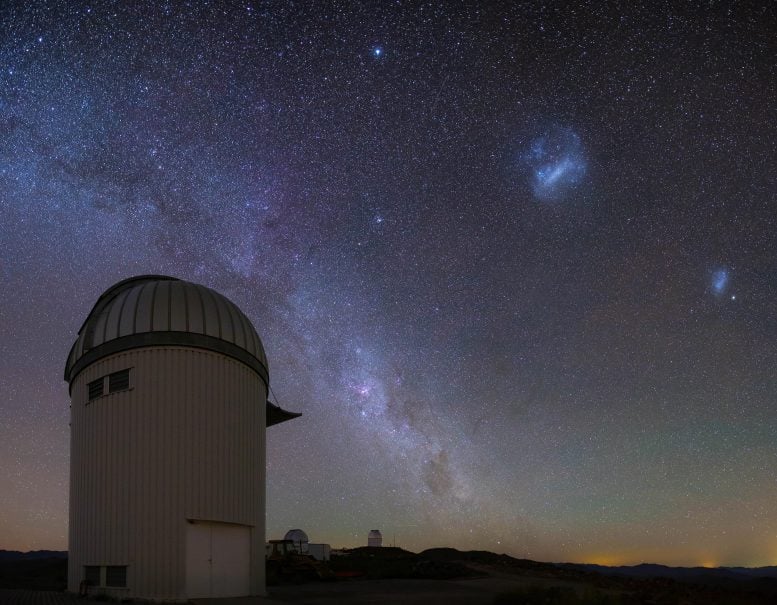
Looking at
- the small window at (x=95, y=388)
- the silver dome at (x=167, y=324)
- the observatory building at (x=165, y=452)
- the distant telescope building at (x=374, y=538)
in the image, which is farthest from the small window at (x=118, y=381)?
the distant telescope building at (x=374, y=538)

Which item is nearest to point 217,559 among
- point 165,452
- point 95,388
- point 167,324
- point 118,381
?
point 165,452

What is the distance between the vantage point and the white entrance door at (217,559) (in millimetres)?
13500

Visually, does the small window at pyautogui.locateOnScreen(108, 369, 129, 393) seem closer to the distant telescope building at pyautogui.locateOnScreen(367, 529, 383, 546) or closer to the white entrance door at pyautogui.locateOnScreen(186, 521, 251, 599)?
the white entrance door at pyautogui.locateOnScreen(186, 521, 251, 599)

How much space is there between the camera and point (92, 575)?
13875 millimetres

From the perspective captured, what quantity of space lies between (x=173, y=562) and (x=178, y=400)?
129 inches

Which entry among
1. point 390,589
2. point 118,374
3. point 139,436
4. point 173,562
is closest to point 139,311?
point 118,374

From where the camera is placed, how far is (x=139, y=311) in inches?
570

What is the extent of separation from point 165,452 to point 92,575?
3073mm

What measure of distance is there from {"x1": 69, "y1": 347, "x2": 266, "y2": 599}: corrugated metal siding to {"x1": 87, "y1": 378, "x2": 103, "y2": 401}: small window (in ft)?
0.57

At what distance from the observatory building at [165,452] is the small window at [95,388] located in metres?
0.02

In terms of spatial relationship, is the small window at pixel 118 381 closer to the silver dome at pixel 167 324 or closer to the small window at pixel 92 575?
the silver dome at pixel 167 324

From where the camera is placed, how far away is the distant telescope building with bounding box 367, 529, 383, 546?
51750 mm

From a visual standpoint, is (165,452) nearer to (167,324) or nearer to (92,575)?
(167,324)

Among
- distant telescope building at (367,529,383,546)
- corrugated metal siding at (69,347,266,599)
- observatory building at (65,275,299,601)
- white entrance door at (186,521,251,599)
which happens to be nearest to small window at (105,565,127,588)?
observatory building at (65,275,299,601)
